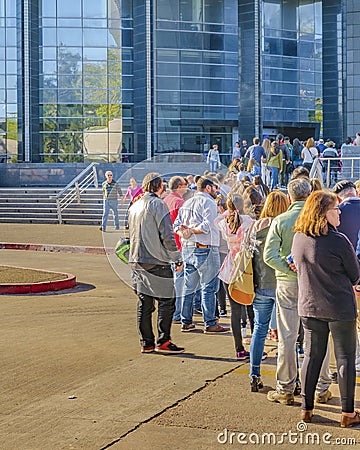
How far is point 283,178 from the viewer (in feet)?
84.6

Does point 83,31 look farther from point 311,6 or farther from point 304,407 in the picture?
point 304,407

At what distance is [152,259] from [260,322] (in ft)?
5.79

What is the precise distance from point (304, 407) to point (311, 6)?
47.1 meters

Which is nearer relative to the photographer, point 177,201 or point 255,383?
point 255,383

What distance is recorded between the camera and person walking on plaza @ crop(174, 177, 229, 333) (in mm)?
9688

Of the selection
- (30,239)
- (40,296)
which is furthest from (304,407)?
(30,239)

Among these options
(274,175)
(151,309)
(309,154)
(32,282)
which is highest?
(309,154)

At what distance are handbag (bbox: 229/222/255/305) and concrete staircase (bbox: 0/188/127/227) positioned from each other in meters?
21.4

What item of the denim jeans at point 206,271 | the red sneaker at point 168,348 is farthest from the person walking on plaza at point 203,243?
the red sneaker at point 168,348

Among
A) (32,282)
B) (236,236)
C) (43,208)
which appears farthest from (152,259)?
(43,208)

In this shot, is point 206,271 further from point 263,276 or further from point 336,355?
point 336,355

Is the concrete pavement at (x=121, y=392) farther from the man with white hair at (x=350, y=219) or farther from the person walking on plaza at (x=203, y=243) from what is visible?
the man with white hair at (x=350, y=219)

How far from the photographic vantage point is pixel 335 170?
88.0 ft

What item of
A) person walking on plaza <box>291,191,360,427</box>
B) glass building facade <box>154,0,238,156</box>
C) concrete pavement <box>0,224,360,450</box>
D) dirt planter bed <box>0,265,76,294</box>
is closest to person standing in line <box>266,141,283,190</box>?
dirt planter bed <box>0,265,76,294</box>
